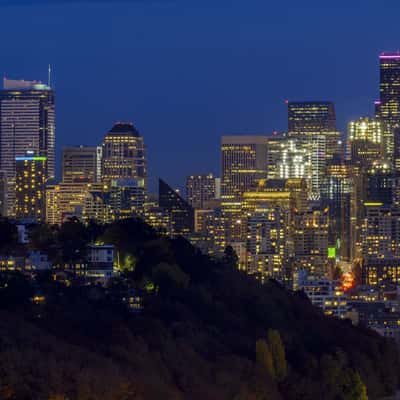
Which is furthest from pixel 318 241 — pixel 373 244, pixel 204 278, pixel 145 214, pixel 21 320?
pixel 21 320

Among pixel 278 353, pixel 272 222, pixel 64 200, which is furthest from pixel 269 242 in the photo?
pixel 278 353

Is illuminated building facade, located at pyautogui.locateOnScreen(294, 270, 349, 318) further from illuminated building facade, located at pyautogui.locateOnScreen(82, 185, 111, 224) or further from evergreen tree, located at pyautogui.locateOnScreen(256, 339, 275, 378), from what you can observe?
evergreen tree, located at pyautogui.locateOnScreen(256, 339, 275, 378)

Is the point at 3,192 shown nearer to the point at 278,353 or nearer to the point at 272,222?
the point at 272,222

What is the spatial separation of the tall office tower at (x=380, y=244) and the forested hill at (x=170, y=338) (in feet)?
63.3

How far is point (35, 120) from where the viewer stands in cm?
5962

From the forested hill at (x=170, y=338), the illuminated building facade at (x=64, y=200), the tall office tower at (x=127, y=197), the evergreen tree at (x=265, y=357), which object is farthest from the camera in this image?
the illuminated building facade at (x=64, y=200)

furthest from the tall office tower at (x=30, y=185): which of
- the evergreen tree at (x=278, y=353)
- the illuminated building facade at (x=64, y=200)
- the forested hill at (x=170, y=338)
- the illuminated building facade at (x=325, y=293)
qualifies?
the evergreen tree at (x=278, y=353)

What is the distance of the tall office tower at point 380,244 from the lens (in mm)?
48906

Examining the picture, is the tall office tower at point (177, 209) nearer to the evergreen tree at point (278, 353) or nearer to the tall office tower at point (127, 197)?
the tall office tower at point (127, 197)

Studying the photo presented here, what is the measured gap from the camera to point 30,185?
53688 millimetres

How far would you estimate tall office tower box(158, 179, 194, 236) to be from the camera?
167 ft

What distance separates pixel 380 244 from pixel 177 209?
200 inches

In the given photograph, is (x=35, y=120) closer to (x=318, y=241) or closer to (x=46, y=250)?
(x=318, y=241)

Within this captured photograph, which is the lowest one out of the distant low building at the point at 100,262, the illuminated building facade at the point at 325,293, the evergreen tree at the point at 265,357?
the evergreen tree at the point at 265,357
